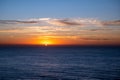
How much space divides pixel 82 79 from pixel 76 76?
4168 millimetres

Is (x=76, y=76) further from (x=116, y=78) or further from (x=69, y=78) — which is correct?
(x=116, y=78)

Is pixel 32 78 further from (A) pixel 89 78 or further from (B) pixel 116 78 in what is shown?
(B) pixel 116 78

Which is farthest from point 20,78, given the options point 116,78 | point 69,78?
point 116,78

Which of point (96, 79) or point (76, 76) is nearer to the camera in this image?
point (96, 79)

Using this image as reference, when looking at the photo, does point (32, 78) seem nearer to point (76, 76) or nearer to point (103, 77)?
point (76, 76)

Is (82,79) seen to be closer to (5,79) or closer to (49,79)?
(49,79)

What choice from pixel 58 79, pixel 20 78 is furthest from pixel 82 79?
pixel 20 78

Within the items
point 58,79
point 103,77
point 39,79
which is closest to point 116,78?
point 103,77

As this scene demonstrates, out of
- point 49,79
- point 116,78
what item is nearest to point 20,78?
point 49,79

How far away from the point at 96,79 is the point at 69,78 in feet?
17.9

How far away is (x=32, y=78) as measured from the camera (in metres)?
52.1

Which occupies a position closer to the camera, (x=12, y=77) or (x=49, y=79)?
(x=49, y=79)

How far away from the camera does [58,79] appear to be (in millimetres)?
50562

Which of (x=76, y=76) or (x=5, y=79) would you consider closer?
(x=5, y=79)
